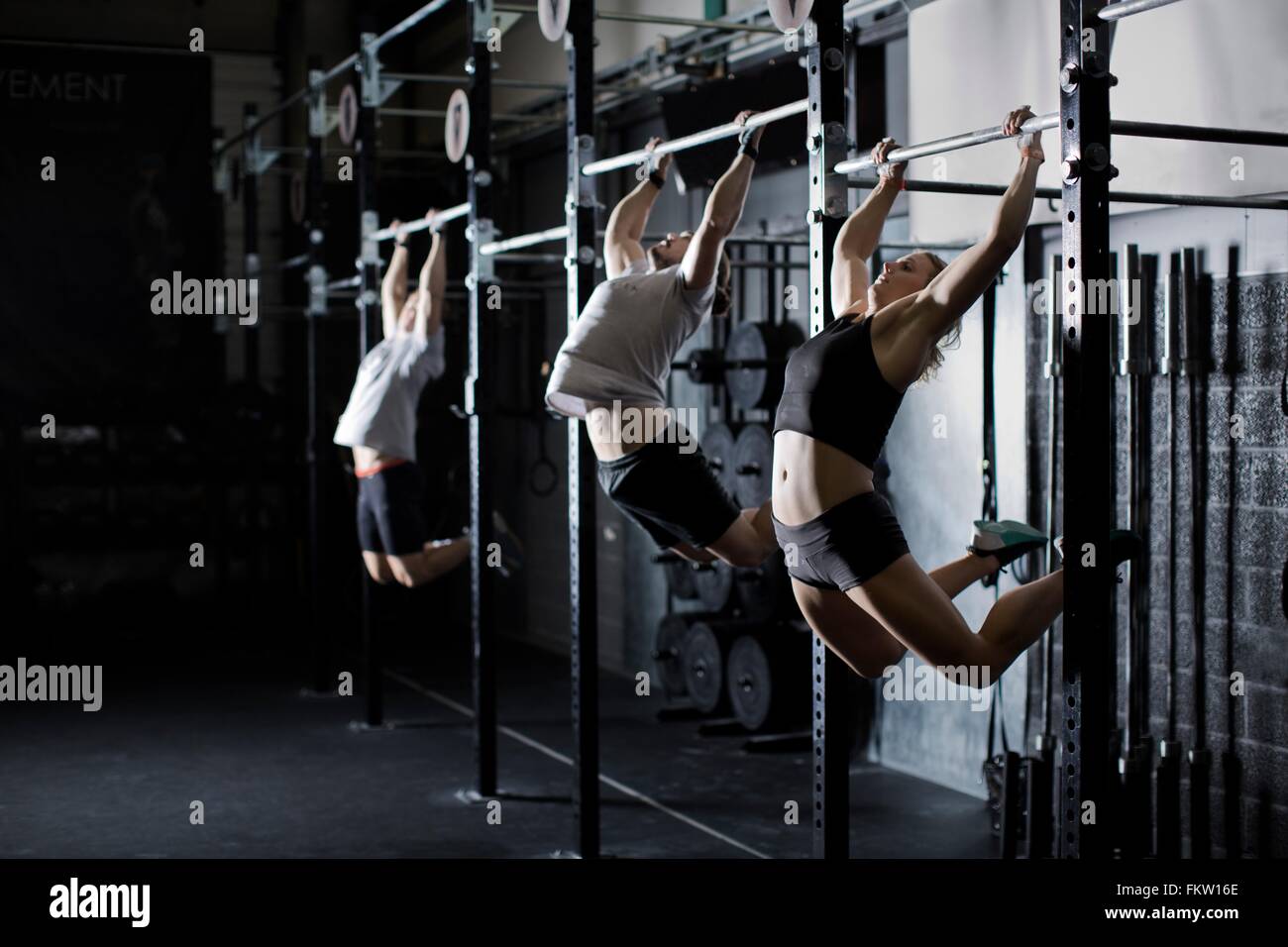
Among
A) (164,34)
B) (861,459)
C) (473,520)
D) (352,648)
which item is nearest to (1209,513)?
(861,459)

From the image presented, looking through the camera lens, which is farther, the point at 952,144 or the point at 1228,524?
the point at 1228,524

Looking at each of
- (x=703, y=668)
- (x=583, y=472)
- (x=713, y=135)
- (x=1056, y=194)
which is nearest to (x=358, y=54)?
(x=583, y=472)

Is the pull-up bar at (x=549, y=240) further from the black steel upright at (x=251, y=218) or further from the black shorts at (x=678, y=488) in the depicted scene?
the black steel upright at (x=251, y=218)

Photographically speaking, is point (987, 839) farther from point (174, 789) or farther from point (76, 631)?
point (76, 631)

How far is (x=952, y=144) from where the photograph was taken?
3338 mm

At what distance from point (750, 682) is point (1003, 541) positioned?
3331mm

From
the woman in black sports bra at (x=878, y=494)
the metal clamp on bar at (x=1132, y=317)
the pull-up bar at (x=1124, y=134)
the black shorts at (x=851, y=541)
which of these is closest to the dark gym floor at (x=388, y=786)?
the metal clamp on bar at (x=1132, y=317)

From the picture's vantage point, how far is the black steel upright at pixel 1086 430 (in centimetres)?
299

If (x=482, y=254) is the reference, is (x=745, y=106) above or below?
above

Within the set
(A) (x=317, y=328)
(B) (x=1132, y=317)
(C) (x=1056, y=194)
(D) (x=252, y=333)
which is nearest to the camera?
(C) (x=1056, y=194)

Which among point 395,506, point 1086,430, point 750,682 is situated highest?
point 1086,430

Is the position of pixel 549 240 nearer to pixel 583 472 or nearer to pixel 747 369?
pixel 583 472
